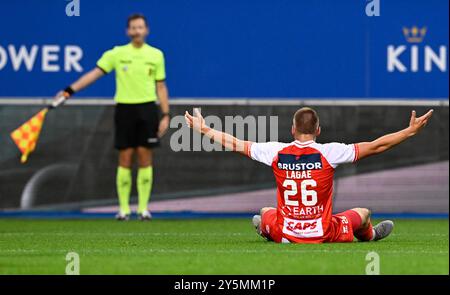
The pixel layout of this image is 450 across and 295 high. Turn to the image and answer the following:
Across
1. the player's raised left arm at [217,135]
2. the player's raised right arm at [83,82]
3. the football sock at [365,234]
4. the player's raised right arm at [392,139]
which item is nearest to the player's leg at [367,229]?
the football sock at [365,234]

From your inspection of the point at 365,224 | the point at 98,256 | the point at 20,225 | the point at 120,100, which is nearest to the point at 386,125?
the point at 120,100

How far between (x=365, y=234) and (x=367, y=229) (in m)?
0.07

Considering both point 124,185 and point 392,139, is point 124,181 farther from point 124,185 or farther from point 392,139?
point 392,139

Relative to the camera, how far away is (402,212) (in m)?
16.5

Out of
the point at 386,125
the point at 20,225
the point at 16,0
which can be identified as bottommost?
the point at 20,225

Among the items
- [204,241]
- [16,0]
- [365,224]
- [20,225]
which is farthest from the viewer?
[16,0]

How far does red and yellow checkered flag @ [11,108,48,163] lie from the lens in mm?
16016

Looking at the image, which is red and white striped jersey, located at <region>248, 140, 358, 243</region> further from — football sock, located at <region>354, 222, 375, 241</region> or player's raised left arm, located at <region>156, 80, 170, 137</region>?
player's raised left arm, located at <region>156, 80, 170, 137</region>

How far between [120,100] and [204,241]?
410 centimetres

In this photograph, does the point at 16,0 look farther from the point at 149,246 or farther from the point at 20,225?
the point at 149,246

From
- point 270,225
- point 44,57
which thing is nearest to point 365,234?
point 270,225

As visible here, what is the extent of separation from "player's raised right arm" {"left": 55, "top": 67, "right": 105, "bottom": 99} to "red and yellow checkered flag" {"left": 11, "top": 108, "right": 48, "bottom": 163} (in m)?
0.81

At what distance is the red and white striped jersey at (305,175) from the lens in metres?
10.1

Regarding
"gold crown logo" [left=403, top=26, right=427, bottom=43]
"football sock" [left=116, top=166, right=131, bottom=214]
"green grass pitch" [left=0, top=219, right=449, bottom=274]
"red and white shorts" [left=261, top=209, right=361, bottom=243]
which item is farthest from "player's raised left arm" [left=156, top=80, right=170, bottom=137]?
"red and white shorts" [left=261, top=209, right=361, bottom=243]
